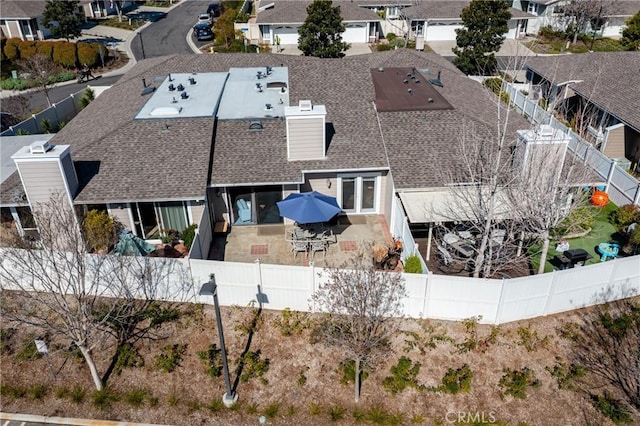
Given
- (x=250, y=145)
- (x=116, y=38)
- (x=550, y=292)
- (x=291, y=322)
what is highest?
(x=250, y=145)

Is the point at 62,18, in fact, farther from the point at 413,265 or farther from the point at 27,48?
the point at 413,265

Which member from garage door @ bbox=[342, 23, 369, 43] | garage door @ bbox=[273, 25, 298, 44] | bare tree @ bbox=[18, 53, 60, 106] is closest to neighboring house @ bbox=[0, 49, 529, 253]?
bare tree @ bbox=[18, 53, 60, 106]

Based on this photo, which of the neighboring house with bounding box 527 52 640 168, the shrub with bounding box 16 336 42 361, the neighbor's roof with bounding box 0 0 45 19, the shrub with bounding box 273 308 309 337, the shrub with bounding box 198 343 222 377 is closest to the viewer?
the shrub with bounding box 198 343 222 377

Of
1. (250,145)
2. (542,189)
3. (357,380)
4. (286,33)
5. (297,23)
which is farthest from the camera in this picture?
(286,33)

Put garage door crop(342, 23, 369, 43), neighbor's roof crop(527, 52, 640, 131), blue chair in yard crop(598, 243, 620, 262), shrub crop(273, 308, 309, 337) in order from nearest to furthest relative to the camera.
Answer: shrub crop(273, 308, 309, 337), blue chair in yard crop(598, 243, 620, 262), neighbor's roof crop(527, 52, 640, 131), garage door crop(342, 23, 369, 43)

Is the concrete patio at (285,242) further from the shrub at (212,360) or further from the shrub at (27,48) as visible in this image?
the shrub at (27,48)

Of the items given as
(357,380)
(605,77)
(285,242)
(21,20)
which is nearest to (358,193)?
(285,242)

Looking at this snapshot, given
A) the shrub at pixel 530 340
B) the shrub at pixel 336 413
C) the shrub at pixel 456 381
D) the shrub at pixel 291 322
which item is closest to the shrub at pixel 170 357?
the shrub at pixel 291 322
